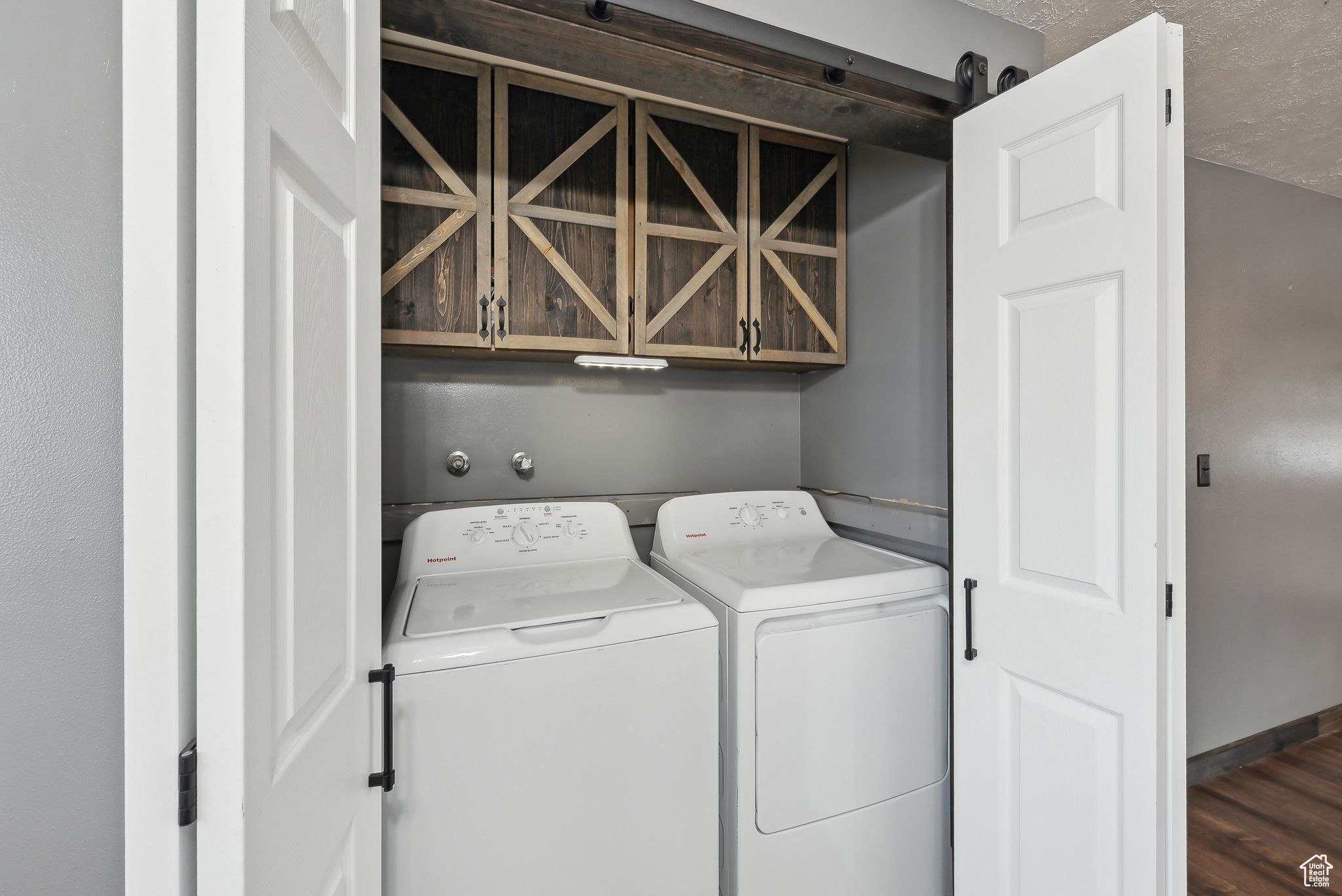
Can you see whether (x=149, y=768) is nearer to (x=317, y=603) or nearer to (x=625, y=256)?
(x=317, y=603)

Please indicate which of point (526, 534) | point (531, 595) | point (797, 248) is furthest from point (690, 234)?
point (531, 595)

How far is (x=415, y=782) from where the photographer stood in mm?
1115

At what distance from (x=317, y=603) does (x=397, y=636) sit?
48 centimetres

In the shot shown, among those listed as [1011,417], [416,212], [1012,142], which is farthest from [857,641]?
[416,212]

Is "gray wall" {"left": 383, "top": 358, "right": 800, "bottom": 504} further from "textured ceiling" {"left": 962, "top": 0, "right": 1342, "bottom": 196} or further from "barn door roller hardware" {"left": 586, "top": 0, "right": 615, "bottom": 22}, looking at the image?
"textured ceiling" {"left": 962, "top": 0, "right": 1342, "bottom": 196}

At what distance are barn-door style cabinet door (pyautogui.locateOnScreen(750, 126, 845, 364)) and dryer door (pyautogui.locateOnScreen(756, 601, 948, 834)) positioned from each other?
3.28ft

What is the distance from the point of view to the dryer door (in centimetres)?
141

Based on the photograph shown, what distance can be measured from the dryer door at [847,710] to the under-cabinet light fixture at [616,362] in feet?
3.14

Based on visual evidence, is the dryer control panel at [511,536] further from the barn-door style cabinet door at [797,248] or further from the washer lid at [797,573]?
the barn-door style cabinet door at [797,248]

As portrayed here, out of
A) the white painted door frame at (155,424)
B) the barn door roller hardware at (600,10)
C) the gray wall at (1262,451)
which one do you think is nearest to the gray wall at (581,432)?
the barn door roller hardware at (600,10)

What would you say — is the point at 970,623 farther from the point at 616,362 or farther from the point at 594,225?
the point at 594,225

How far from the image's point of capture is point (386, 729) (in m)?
1.01

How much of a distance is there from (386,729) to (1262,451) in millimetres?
3415

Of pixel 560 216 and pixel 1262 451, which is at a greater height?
pixel 560 216
